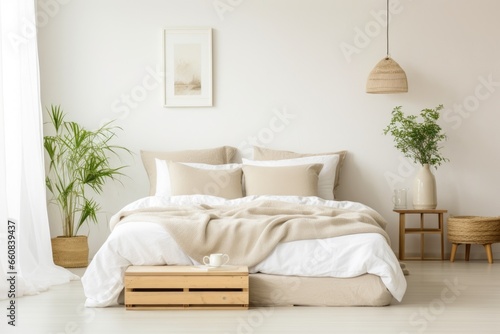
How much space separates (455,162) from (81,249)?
12.0 feet

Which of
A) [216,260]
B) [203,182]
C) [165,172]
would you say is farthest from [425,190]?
[216,260]

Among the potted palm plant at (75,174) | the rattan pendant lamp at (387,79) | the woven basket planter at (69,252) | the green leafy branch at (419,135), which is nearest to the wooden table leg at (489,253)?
the green leafy branch at (419,135)

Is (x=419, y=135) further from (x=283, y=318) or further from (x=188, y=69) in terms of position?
(x=283, y=318)

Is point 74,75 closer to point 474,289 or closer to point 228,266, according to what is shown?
point 228,266

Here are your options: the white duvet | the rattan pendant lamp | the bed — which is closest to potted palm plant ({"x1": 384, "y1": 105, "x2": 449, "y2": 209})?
the rattan pendant lamp

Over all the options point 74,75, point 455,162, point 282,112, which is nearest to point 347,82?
point 282,112

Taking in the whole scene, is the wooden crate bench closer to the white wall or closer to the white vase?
the white wall

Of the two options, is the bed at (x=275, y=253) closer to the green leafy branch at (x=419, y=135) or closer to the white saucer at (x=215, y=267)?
the white saucer at (x=215, y=267)

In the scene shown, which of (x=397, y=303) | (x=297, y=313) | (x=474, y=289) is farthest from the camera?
(x=474, y=289)

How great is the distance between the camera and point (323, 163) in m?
7.75

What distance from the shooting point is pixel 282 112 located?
8078 millimetres

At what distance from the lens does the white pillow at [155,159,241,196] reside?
7.54 m

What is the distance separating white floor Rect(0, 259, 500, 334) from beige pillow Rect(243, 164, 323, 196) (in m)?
1.59

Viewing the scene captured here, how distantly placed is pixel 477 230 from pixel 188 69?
3.11 meters
